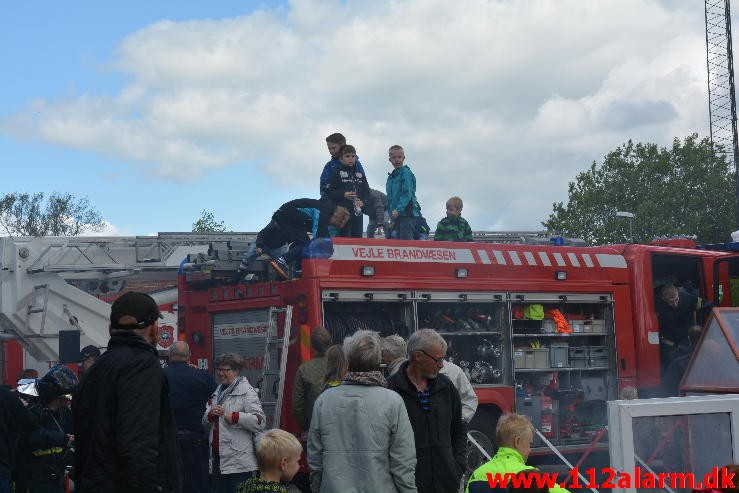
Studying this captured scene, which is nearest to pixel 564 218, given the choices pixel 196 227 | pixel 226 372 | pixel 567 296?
pixel 196 227

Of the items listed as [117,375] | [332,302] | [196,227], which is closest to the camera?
[117,375]

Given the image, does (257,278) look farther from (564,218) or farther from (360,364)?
(564,218)

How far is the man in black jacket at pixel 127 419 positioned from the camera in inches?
167

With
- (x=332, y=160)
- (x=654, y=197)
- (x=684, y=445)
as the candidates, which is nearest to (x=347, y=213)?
(x=332, y=160)

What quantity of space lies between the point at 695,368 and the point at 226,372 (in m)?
3.79

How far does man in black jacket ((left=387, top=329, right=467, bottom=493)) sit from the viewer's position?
5.60m

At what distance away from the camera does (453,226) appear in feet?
42.2

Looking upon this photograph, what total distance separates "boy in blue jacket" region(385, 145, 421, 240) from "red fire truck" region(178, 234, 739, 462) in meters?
1.71

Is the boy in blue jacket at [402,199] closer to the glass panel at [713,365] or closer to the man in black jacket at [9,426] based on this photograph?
the glass panel at [713,365]

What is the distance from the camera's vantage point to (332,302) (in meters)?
10.0

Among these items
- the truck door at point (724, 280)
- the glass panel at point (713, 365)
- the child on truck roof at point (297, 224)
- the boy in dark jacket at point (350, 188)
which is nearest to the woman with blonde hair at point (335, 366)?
the glass panel at point (713, 365)

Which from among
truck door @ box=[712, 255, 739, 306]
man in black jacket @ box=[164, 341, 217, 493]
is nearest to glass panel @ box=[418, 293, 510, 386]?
man in black jacket @ box=[164, 341, 217, 493]

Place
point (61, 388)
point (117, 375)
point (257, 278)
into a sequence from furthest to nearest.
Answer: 1. point (257, 278)
2. point (61, 388)
3. point (117, 375)

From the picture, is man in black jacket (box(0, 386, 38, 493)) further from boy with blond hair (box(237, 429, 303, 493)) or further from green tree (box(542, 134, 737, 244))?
green tree (box(542, 134, 737, 244))
